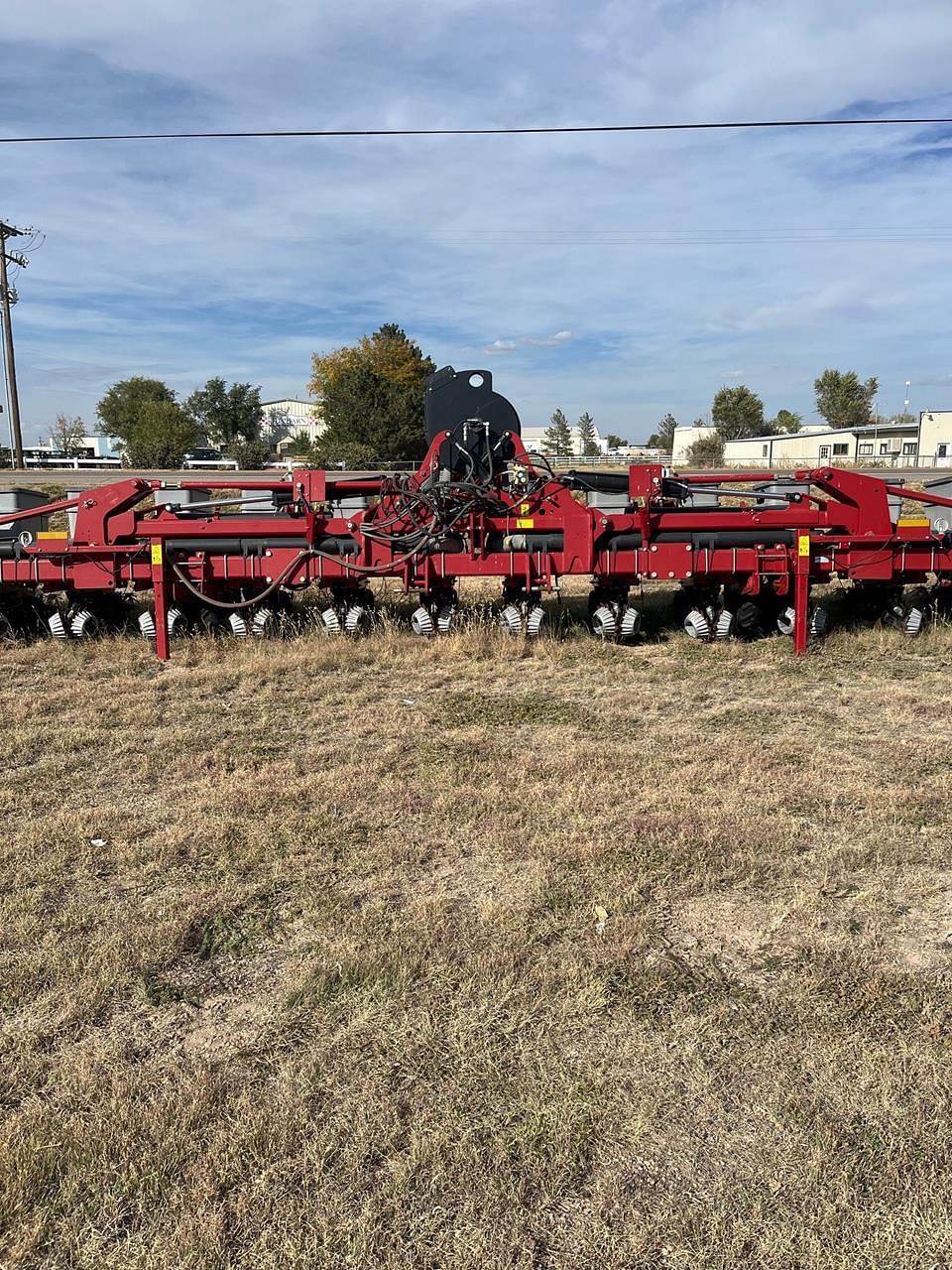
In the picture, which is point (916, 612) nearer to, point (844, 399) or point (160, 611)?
point (160, 611)

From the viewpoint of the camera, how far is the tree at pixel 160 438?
50.8 metres

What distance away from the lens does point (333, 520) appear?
28.9 feet

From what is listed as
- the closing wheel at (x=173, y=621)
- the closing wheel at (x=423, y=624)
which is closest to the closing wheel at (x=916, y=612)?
the closing wheel at (x=423, y=624)

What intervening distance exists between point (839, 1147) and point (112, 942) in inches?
101

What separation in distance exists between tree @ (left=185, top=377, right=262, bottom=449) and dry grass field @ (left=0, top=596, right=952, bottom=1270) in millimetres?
78733

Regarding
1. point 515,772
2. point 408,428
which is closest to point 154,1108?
point 515,772

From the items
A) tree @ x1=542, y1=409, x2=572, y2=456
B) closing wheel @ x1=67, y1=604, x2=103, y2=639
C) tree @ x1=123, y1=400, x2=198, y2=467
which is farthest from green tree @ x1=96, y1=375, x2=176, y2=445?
closing wheel @ x1=67, y1=604, x2=103, y2=639

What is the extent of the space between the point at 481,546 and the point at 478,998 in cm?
583

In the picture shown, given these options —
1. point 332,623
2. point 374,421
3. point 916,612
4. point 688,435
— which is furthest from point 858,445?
point 332,623

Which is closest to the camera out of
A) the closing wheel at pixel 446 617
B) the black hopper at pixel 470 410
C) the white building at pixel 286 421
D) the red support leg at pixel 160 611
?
the red support leg at pixel 160 611

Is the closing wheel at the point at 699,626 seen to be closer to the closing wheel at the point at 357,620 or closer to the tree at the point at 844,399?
the closing wheel at the point at 357,620

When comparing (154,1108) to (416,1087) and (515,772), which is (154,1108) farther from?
(515,772)

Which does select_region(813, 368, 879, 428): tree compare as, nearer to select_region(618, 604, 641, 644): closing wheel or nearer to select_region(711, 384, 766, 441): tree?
select_region(711, 384, 766, 441): tree

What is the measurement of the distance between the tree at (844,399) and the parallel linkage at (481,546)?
83399 millimetres
